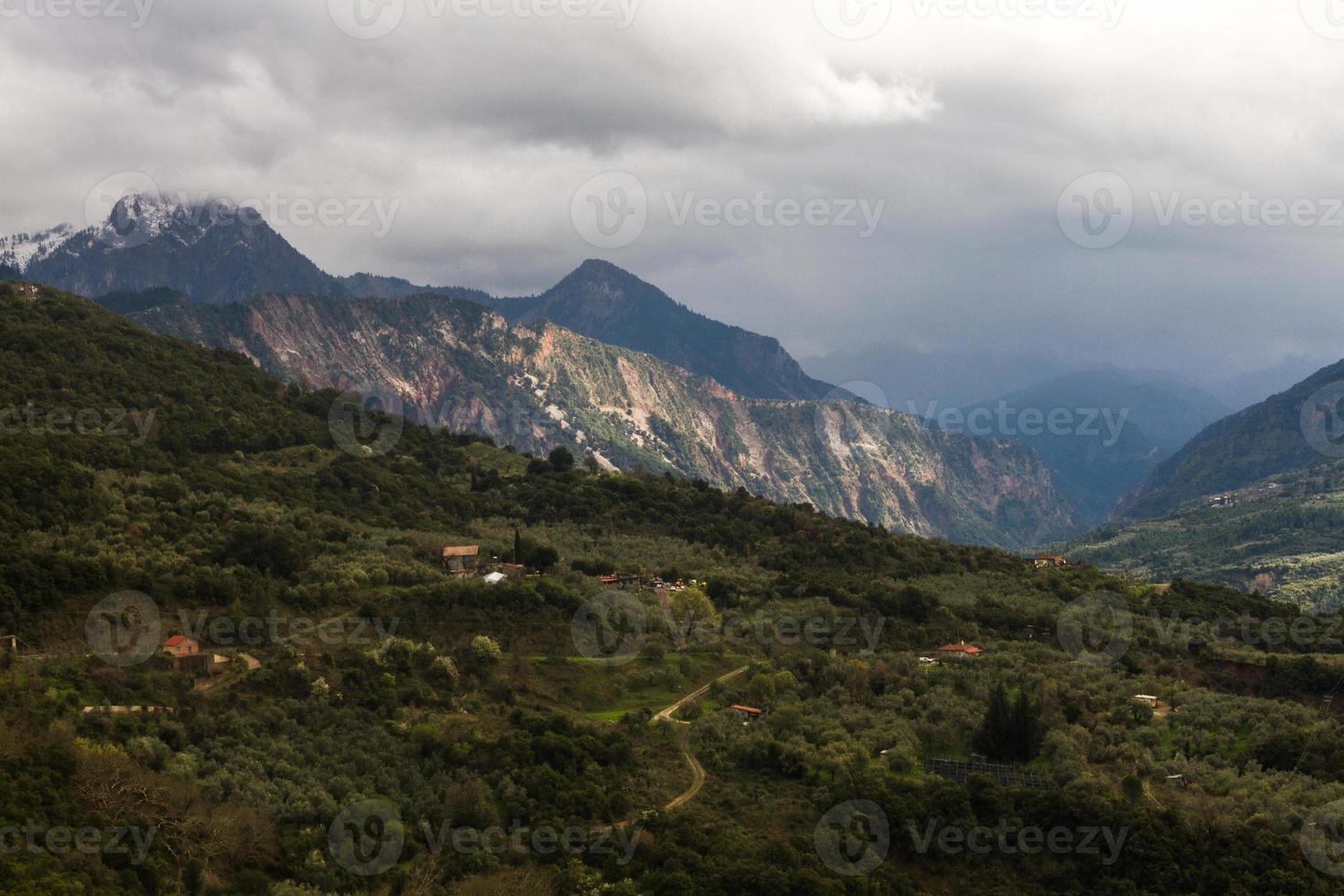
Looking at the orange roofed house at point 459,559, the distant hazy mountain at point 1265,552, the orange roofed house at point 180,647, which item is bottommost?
the distant hazy mountain at point 1265,552

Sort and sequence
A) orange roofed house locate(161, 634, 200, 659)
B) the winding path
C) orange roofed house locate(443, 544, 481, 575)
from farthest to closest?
orange roofed house locate(443, 544, 481, 575)
orange roofed house locate(161, 634, 200, 659)
the winding path

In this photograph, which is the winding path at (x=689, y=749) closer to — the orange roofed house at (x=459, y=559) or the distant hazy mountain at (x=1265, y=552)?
the orange roofed house at (x=459, y=559)

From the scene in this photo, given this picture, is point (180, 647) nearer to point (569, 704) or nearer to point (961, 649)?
point (569, 704)

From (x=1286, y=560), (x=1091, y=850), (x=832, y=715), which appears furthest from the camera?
(x=1286, y=560)

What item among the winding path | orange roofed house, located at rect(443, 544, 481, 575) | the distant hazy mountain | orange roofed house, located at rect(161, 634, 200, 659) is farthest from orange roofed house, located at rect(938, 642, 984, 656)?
the distant hazy mountain

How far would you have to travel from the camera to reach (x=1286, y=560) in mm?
156125

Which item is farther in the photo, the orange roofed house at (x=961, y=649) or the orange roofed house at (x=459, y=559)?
the orange roofed house at (x=459, y=559)

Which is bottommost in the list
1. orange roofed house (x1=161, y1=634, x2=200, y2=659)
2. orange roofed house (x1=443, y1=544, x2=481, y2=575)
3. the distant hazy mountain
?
the distant hazy mountain

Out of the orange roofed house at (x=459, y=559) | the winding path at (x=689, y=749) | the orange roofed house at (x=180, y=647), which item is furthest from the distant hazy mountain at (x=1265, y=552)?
the orange roofed house at (x=180, y=647)

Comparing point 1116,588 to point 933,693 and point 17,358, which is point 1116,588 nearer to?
point 933,693

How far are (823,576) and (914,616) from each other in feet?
30.7

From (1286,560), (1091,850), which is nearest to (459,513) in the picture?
(1091,850)

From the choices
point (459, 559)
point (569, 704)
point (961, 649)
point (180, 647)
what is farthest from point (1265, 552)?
point (180, 647)

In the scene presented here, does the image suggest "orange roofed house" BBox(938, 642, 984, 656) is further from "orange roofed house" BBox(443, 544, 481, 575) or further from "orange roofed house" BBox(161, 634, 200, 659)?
"orange roofed house" BBox(161, 634, 200, 659)
